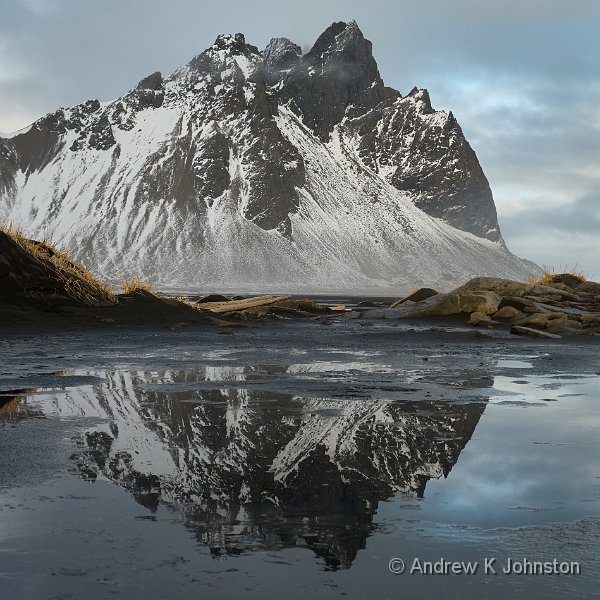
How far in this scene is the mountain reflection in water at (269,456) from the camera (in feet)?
15.0

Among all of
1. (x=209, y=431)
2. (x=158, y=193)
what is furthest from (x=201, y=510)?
(x=158, y=193)

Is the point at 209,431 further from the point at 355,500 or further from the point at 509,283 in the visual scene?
the point at 509,283

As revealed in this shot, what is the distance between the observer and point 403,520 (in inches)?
185

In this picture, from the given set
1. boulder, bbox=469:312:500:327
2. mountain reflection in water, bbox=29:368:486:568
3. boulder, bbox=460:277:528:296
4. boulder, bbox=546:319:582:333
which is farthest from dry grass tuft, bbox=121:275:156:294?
mountain reflection in water, bbox=29:368:486:568

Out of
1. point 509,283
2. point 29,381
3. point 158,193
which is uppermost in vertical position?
point 158,193

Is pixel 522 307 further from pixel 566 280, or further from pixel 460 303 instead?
pixel 566 280

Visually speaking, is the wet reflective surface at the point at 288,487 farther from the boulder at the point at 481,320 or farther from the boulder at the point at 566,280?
the boulder at the point at 566,280

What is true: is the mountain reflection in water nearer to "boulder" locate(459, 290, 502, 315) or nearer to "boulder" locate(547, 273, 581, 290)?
"boulder" locate(459, 290, 502, 315)

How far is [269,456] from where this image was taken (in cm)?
643

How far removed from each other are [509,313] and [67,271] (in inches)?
578

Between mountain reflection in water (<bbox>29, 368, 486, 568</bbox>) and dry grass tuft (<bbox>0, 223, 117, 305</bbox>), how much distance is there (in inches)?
556

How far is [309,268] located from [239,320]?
153m

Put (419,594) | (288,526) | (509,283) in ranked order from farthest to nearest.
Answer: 1. (509,283)
2. (288,526)
3. (419,594)

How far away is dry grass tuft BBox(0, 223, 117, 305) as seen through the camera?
77.6 ft
